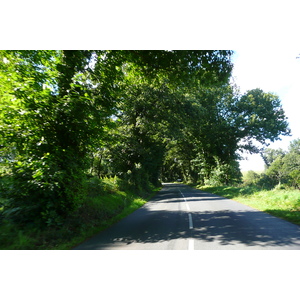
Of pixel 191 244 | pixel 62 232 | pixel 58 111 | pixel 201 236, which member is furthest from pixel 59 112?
pixel 201 236

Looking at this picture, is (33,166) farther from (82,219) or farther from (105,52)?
(105,52)

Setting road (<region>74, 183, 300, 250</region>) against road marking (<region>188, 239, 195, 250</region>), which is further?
road (<region>74, 183, 300, 250</region>)

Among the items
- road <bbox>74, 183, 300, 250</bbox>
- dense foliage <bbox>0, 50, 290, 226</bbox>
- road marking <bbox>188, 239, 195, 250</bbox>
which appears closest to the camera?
road marking <bbox>188, 239, 195, 250</bbox>

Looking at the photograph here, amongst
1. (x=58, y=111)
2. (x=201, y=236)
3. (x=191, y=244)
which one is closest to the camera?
(x=191, y=244)

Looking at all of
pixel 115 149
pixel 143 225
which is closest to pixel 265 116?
pixel 115 149

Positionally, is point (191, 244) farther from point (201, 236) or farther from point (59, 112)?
point (59, 112)

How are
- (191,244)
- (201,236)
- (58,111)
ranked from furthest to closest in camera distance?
(58,111), (201,236), (191,244)

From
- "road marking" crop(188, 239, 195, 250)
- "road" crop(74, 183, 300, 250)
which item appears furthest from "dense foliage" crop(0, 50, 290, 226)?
"road marking" crop(188, 239, 195, 250)

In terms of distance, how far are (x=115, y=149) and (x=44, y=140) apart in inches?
493

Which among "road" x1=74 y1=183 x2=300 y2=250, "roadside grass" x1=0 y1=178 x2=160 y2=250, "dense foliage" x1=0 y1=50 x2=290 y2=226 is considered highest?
"dense foliage" x1=0 y1=50 x2=290 y2=226

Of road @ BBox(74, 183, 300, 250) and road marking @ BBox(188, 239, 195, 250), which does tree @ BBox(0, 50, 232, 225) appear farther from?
road marking @ BBox(188, 239, 195, 250)

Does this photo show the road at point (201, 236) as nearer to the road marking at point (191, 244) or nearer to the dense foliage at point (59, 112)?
the road marking at point (191, 244)

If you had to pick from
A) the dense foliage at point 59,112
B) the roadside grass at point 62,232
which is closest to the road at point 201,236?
the roadside grass at point 62,232

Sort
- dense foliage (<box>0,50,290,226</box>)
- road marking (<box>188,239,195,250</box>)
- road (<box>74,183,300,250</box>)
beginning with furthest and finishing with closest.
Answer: dense foliage (<box>0,50,290,226</box>) < road (<box>74,183,300,250</box>) < road marking (<box>188,239,195,250</box>)
